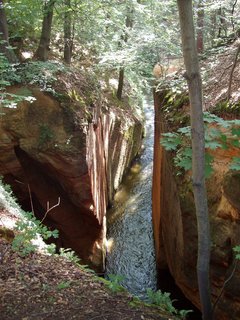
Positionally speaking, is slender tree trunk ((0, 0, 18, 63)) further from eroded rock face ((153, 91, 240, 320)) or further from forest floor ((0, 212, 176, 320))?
forest floor ((0, 212, 176, 320))

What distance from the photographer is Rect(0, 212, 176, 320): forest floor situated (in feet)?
13.1

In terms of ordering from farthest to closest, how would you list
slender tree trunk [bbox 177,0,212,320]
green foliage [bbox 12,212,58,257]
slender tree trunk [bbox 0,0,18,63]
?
1. slender tree trunk [bbox 0,0,18,63]
2. green foliage [bbox 12,212,58,257]
3. slender tree trunk [bbox 177,0,212,320]

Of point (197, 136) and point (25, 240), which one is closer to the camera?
point (197, 136)

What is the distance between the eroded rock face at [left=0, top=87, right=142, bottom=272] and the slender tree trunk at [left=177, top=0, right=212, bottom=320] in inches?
222

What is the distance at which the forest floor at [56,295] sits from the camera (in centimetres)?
400

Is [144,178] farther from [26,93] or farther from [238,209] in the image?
Answer: [238,209]

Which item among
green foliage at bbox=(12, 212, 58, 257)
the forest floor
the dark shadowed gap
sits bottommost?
the dark shadowed gap

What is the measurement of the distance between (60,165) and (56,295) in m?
5.28

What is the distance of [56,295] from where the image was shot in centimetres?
433

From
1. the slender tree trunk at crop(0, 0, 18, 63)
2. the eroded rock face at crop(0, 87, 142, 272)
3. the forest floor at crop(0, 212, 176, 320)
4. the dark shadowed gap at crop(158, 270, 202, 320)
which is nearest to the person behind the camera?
the forest floor at crop(0, 212, 176, 320)

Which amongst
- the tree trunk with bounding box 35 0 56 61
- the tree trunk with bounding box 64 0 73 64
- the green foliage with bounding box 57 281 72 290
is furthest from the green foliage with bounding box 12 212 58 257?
the tree trunk with bounding box 64 0 73 64

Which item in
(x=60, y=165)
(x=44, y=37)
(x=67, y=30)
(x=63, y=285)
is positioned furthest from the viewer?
(x=67, y=30)

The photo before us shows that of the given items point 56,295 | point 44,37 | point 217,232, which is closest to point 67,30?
point 44,37

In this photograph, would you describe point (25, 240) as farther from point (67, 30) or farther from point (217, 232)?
point (67, 30)
